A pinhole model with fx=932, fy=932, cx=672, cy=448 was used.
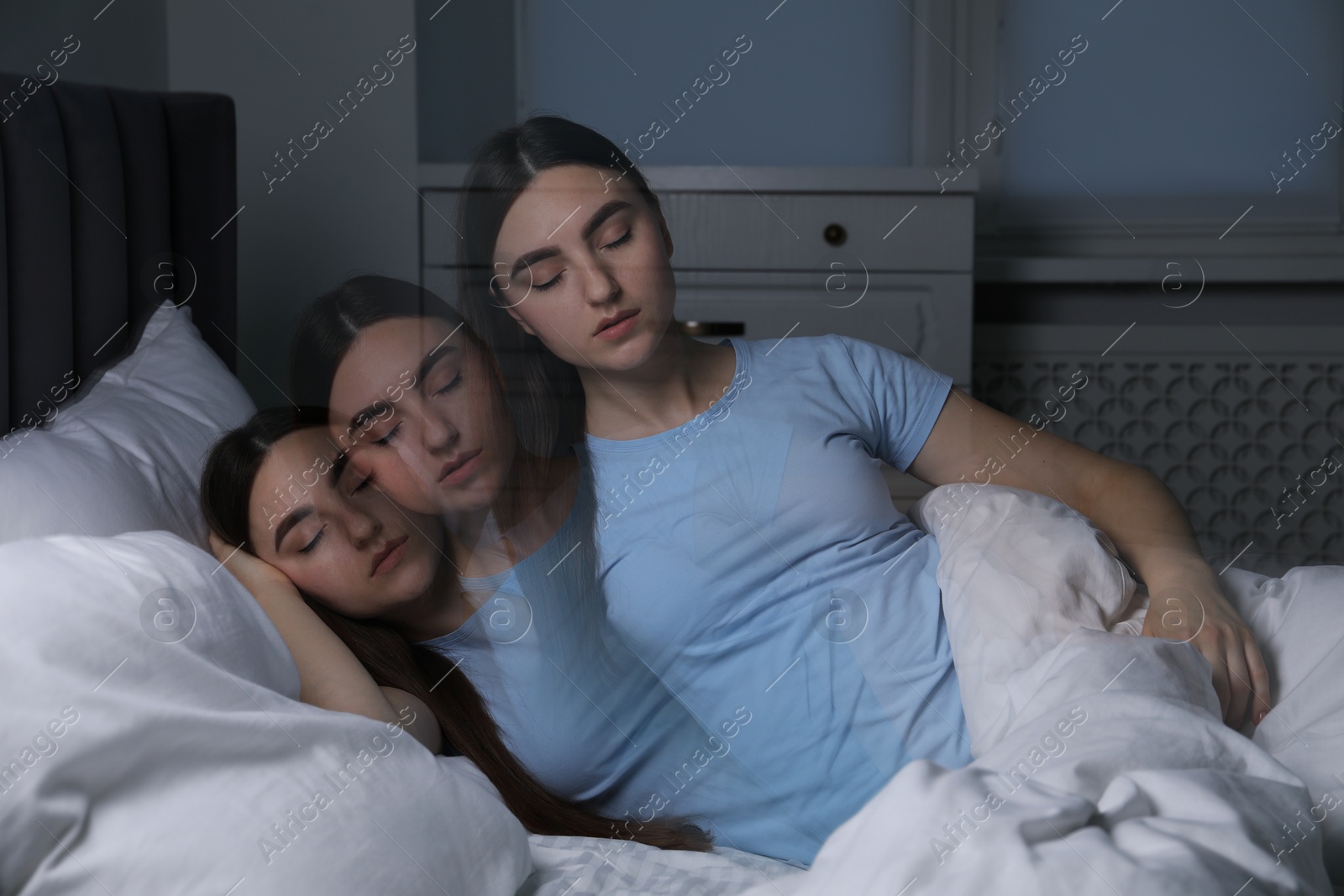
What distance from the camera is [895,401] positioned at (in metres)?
0.58

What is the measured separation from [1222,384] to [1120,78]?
294 millimetres

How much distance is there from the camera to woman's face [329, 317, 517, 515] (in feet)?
1.54

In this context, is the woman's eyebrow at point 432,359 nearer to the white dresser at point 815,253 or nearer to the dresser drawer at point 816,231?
the white dresser at point 815,253

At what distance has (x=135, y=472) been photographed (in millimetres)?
547

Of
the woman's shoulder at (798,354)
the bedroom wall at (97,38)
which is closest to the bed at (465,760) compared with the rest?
the woman's shoulder at (798,354)

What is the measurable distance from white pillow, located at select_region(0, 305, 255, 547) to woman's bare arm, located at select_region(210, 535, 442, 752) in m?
0.04

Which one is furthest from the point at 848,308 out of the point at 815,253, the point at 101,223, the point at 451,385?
the point at 101,223

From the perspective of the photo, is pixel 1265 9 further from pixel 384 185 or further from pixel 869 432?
pixel 384 185

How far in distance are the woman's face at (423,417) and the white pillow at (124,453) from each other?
11 cm

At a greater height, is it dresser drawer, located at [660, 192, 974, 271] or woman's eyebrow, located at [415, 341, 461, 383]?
dresser drawer, located at [660, 192, 974, 271]

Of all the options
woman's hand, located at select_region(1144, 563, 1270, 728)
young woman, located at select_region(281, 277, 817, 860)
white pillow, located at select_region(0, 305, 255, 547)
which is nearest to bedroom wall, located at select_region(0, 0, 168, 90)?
white pillow, located at select_region(0, 305, 255, 547)

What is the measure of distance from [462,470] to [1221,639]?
42 centimetres

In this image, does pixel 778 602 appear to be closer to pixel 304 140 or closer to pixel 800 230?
pixel 800 230

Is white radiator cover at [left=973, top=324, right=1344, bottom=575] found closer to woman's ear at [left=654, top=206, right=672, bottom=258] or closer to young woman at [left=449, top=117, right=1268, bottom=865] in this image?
young woman at [left=449, top=117, right=1268, bottom=865]
